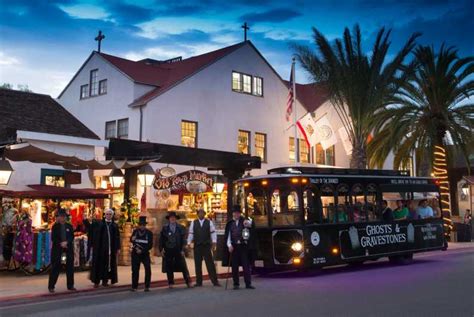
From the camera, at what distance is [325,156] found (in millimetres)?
35344

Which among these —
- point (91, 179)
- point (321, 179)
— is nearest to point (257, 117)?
point (91, 179)

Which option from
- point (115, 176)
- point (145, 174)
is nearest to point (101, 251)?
point (145, 174)

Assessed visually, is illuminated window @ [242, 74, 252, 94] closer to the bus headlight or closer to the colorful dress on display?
the bus headlight

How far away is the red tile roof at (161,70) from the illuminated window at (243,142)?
4.39 meters

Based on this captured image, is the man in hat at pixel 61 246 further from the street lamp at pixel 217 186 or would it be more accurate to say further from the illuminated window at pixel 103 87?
the illuminated window at pixel 103 87

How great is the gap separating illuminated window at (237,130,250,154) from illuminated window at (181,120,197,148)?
297cm

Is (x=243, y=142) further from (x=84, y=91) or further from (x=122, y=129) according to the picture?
(x=84, y=91)

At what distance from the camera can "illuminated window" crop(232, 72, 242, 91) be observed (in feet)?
100

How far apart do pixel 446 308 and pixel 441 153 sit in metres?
18.6

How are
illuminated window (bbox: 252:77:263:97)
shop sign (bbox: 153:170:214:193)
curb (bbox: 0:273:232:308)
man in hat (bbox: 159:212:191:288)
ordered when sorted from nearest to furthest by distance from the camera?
curb (bbox: 0:273:232:308)
man in hat (bbox: 159:212:191:288)
shop sign (bbox: 153:170:214:193)
illuminated window (bbox: 252:77:263:97)

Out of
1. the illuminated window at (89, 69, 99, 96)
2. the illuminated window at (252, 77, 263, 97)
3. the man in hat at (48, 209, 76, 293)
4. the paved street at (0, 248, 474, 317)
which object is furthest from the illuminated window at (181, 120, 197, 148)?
the man in hat at (48, 209, 76, 293)

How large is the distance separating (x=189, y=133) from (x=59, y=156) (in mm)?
13399

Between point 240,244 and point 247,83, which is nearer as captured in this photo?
point 240,244

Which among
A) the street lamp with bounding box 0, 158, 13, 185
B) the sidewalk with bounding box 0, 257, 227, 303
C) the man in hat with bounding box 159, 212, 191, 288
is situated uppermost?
the street lamp with bounding box 0, 158, 13, 185
